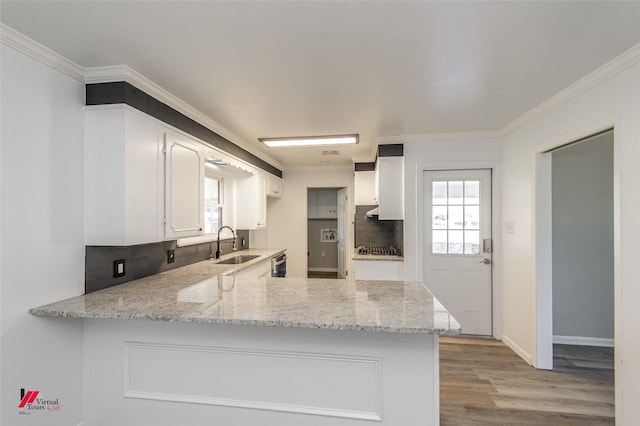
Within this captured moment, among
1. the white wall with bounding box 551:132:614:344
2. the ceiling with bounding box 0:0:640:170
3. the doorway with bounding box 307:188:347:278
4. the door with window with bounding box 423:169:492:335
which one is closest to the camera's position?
the ceiling with bounding box 0:0:640:170

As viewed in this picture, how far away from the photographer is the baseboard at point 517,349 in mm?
2802

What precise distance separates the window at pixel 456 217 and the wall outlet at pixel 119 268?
3254 millimetres

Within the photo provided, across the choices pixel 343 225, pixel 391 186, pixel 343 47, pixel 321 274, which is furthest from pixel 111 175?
pixel 321 274

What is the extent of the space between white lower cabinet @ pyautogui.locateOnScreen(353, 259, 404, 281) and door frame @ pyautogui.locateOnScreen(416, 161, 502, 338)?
0.23 metres

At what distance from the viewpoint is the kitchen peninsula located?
5.04ft

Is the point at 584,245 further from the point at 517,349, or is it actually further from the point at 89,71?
the point at 89,71

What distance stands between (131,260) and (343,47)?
7.13ft

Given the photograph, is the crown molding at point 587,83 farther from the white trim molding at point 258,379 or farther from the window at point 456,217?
the white trim molding at point 258,379

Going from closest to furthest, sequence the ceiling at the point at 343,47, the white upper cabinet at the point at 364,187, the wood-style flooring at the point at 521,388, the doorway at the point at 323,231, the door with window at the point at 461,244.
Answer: the ceiling at the point at 343,47, the wood-style flooring at the point at 521,388, the door with window at the point at 461,244, the white upper cabinet at the point at 364,187, the doorway at the point at 323,231

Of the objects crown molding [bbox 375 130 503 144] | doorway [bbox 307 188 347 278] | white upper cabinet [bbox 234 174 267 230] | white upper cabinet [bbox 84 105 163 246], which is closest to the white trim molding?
white upper cabinet [bbox 84 105 163 246]

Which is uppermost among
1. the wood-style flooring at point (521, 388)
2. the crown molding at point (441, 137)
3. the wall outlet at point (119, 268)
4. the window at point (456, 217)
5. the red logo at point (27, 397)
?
the crown molding at point (441, 137)

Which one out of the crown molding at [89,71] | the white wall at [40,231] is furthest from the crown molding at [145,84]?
the white wall at [40,231]

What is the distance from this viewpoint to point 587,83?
2.07m

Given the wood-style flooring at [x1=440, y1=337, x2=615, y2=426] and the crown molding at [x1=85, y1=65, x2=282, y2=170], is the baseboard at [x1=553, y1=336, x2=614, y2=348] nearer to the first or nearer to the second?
the wood-style flooring at [x1=440, y1=337, x2=615, y2=426]
